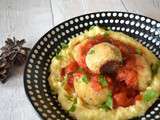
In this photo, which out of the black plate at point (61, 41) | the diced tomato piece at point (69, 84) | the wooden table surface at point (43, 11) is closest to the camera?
the black plate at point (61, 41)

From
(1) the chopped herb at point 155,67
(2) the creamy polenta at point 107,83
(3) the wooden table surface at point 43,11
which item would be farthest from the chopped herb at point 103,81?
(3) the wooden table surface at point 43,11

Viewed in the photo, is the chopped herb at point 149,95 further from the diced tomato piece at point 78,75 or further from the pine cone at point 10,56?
the pine cone at point 10,56

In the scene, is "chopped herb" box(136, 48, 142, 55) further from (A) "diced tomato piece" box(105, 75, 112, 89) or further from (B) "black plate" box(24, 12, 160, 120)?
(A) "diced tomato piece" box(105, 75, 112, 89)

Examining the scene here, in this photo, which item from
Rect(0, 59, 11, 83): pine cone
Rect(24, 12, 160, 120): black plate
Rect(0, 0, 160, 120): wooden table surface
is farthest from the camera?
Rect(0, 0, 160, 120): wooden table surface

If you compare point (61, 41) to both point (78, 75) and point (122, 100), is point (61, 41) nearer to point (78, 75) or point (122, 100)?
point (78, 75)

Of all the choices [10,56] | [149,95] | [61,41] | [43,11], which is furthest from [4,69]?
[149,95]

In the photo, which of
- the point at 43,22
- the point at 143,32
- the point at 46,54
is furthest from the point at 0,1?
the point at 143,32

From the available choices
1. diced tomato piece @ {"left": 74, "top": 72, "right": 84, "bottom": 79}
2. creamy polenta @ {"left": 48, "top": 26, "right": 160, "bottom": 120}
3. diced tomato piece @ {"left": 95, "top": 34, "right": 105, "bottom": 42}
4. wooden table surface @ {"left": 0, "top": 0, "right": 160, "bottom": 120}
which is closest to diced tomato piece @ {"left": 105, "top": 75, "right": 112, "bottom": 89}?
creamy polenta @ {"left": 48, "top": 26, "right": 160, "bottom": 120}

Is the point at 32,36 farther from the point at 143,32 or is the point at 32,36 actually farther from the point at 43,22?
the point at 143,32
